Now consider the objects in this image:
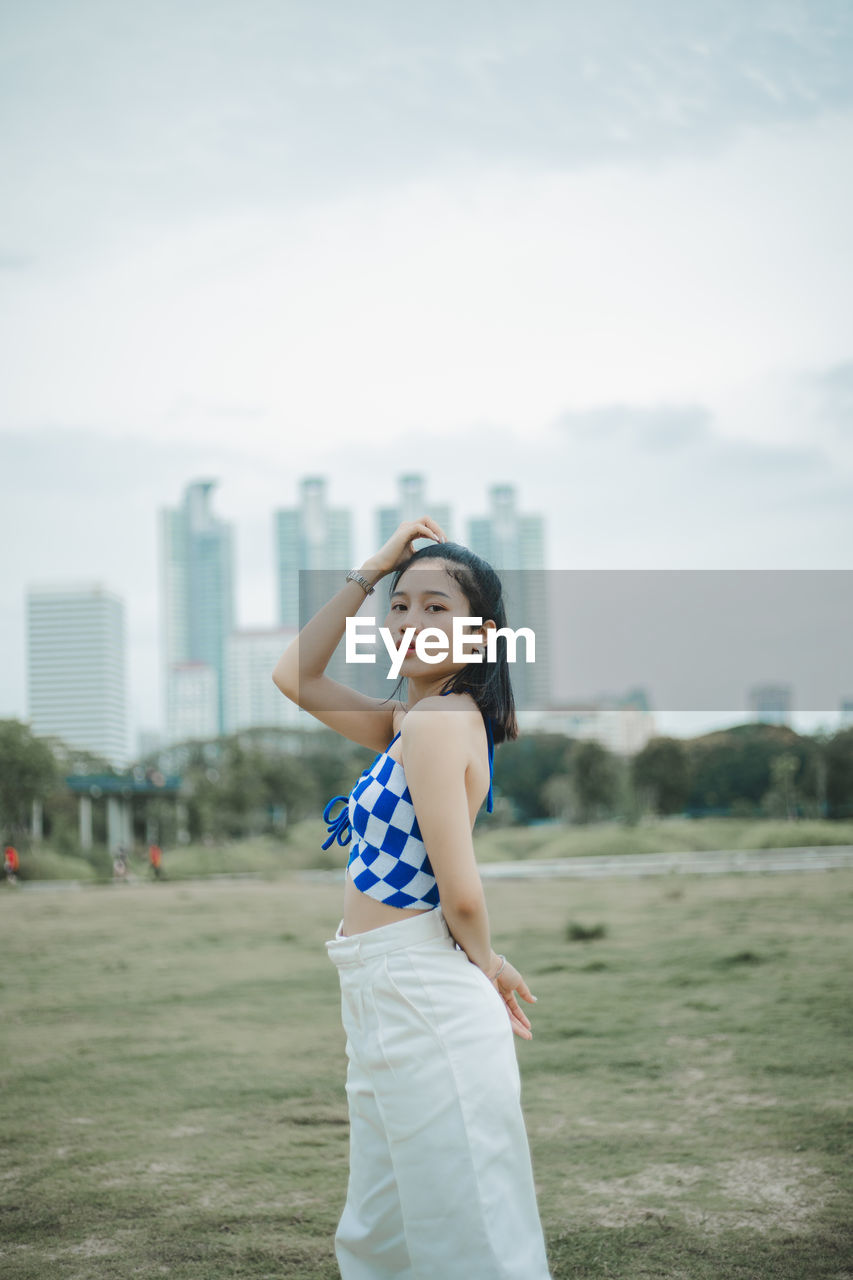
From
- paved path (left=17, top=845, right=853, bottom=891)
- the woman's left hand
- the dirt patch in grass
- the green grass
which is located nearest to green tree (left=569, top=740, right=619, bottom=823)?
the green grass

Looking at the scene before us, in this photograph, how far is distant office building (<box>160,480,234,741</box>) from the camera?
464 feet

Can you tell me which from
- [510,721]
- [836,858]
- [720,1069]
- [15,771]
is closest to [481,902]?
[510,721]

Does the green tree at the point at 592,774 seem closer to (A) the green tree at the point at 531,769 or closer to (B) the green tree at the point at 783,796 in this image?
(B) the green tree at the point at 783,796

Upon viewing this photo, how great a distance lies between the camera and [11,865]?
66.7 feet

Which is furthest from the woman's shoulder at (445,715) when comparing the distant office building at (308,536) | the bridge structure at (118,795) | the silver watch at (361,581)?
the distant office building at (308,536)

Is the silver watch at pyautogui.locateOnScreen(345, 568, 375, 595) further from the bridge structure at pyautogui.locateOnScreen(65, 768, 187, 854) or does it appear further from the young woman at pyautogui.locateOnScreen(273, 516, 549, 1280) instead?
the bridge structure at pyautogui.locateOnScreen(65, 768, 187, 854)

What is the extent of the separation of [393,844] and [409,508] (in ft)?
321

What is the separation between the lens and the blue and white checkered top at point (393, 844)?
71.4 inches

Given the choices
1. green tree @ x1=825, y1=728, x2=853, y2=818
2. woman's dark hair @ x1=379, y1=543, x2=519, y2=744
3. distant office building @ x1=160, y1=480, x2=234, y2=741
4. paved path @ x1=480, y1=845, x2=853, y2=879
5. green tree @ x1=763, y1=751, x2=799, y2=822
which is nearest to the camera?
woman's dark hair @ x1=379, y1=543, x2=519, y2=744

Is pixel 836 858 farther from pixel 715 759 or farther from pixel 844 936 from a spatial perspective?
pixel 715 759

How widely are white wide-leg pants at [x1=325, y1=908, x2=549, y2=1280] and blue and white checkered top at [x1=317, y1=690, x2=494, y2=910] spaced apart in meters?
0.06

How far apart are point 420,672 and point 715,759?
128 feet

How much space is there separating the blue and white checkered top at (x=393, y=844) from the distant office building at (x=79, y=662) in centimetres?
10563

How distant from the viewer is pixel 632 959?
749 centimetres
